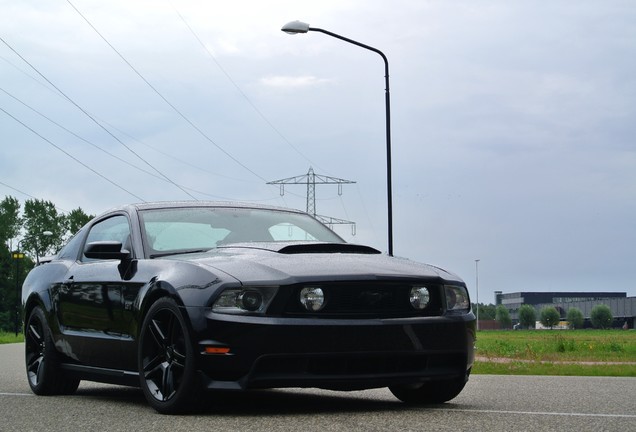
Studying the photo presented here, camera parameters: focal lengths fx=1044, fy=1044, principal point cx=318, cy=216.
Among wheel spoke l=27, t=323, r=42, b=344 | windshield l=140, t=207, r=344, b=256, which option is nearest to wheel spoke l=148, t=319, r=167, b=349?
windshield l=140, t=207, r=344, b=256

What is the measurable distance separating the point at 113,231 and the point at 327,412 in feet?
8.70

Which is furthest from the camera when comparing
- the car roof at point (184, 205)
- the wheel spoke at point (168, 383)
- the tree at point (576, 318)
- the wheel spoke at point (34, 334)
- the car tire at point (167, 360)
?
the tree at point (576, 318)

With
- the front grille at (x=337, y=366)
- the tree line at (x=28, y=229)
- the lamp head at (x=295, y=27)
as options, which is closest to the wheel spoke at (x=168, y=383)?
the front grille at (x=337, y=366)

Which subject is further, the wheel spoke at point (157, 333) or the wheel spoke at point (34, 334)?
the wheel spoke at point (34, 334)

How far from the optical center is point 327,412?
6.56 metres

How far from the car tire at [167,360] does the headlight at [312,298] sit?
0.73 m

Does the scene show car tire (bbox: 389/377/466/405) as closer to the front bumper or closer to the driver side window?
the front bumper

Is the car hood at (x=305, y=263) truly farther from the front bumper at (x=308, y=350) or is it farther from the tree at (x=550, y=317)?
the tree at (x=550, y=317)

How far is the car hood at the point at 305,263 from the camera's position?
20.6 feet

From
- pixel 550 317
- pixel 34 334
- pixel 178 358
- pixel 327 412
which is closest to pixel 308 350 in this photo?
pixel 327 412

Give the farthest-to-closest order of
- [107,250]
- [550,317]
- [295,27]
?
[550,317], [295,27], [107,250]

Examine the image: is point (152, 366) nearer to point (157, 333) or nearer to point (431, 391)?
point (157, 333)

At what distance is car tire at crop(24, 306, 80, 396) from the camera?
27.7 ft

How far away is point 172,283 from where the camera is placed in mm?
6516
